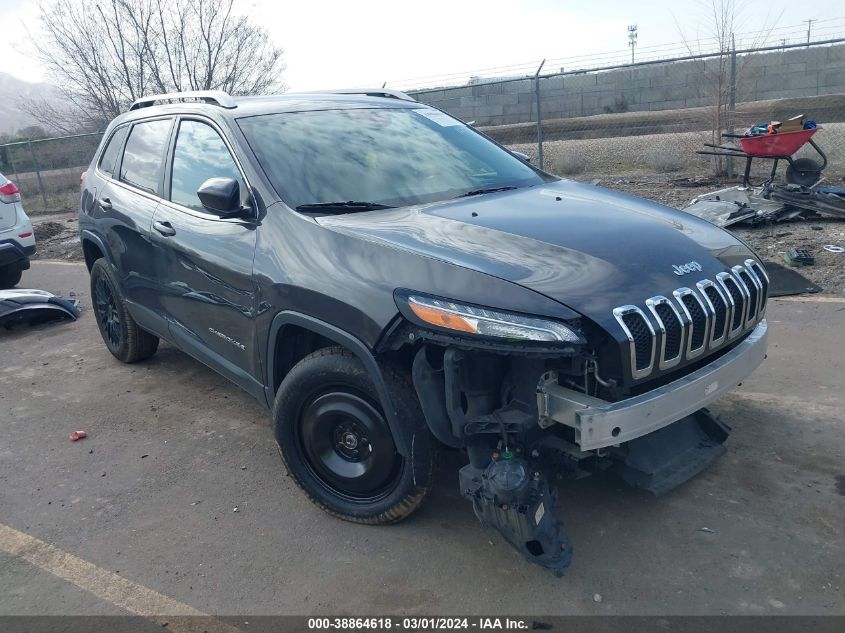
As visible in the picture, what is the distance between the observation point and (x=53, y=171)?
71.4ft

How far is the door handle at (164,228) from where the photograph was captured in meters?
4.26

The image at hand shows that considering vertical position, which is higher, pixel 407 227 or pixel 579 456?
pixel 407 227

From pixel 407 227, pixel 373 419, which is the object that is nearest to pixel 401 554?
pixel 373 419

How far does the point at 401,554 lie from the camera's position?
10.4 feet

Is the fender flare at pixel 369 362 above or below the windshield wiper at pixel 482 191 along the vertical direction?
below

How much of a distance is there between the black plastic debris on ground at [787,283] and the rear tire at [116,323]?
517cm

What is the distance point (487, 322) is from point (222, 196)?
1.60m

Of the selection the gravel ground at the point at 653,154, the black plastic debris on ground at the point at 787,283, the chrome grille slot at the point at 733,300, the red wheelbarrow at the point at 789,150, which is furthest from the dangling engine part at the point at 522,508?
the gravel ground at the point at 653,154

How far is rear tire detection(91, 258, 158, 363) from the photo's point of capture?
548 centimetres

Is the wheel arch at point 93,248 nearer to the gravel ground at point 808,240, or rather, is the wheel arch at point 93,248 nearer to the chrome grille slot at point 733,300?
the chrome grille slot at point 733,300

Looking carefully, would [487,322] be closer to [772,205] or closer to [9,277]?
[772,205]

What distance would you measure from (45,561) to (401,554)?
5.24ft

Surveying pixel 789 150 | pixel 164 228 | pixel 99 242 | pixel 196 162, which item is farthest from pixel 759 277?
pixel 789 150

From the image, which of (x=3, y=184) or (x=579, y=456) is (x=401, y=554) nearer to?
(x=579, y=456)
